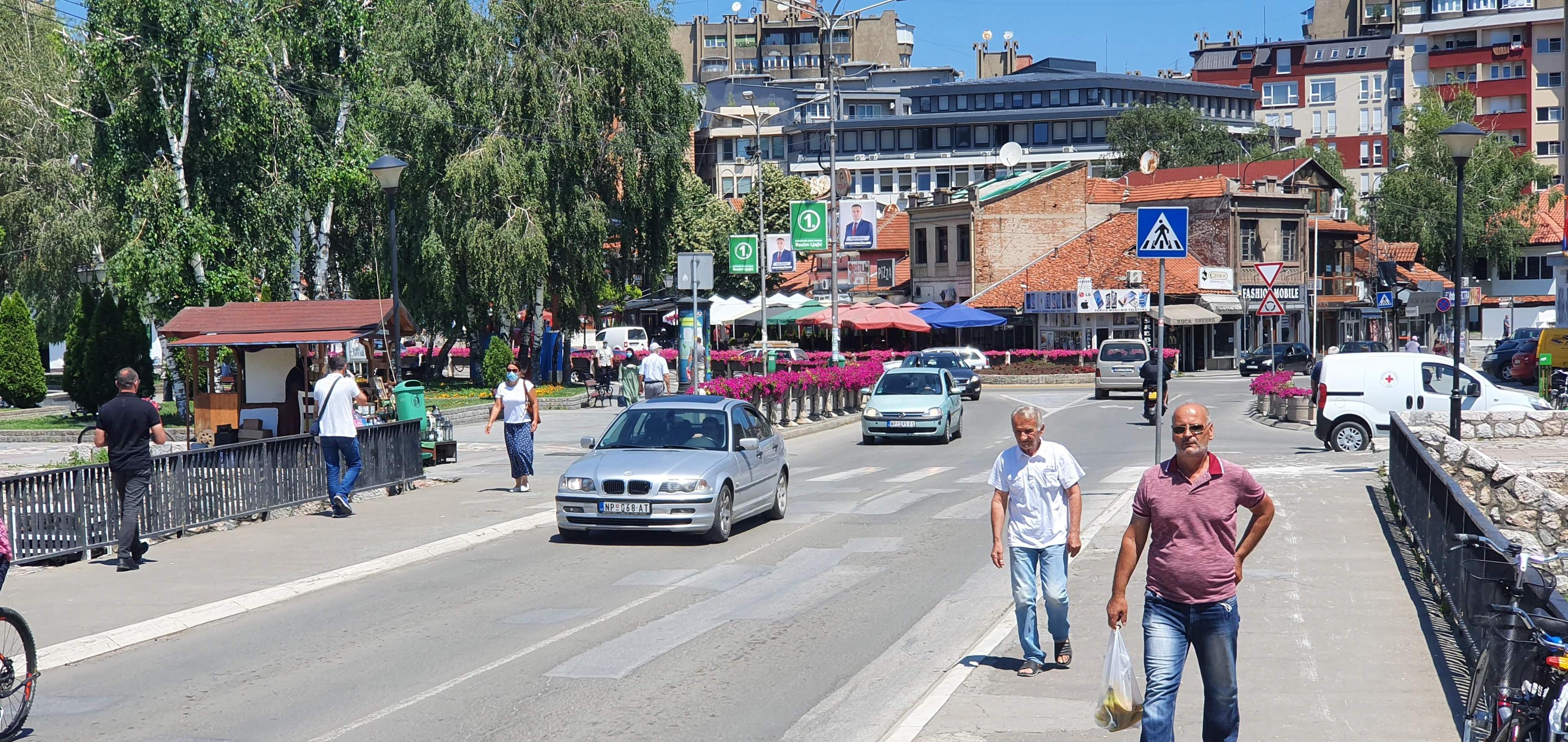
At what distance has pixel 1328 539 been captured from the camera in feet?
46.9

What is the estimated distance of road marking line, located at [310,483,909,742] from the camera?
790cm

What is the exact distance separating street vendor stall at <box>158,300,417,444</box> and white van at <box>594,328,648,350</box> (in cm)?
4534

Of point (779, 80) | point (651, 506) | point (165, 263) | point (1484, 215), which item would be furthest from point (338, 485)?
point (779, 80)

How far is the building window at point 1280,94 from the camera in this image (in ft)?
449

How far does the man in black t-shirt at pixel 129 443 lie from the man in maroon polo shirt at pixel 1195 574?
9.71 meters

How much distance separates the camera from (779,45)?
15400cm

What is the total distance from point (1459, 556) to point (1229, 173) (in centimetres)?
7395

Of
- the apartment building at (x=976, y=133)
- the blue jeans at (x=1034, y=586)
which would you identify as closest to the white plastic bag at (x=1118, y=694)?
the blue jeans at (x=1034, y=586)

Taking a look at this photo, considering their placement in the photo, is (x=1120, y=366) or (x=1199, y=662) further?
(x=1120, y=366)

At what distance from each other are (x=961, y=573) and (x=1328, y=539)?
3.98m

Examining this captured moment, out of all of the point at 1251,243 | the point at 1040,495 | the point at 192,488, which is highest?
the point at 1251,243

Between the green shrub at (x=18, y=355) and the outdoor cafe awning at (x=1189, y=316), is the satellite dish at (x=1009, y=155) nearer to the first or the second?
the outdoor cafe awning at (x=1189, y=316)

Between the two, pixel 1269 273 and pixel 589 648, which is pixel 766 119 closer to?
pixel 1269 273

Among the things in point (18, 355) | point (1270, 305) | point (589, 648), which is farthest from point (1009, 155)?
point (589, 648)
